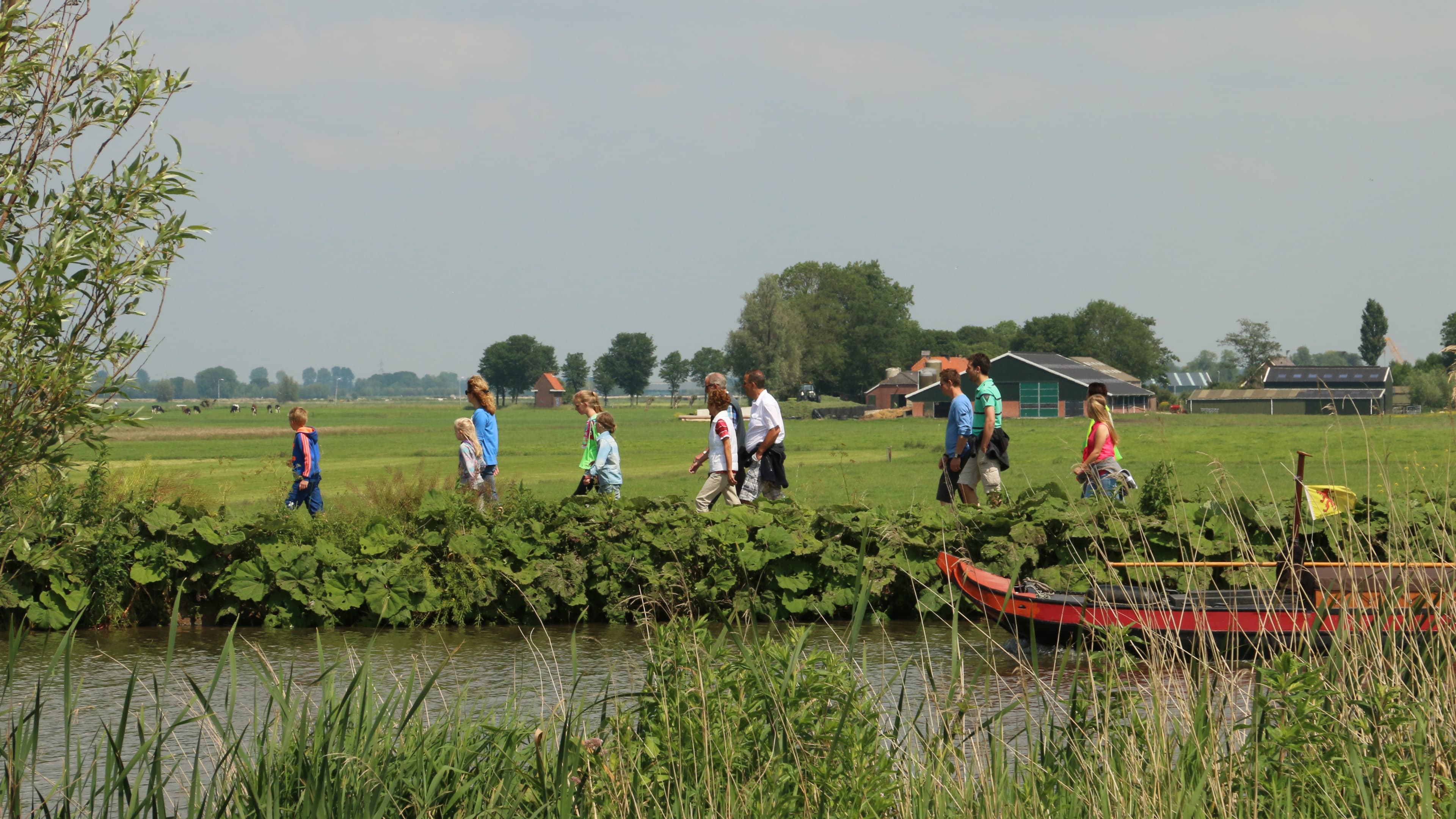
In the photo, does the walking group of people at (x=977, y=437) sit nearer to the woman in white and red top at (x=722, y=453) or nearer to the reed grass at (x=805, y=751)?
the woman in white and red top at (x=722, y=453)

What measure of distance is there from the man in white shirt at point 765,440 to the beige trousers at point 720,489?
328mm

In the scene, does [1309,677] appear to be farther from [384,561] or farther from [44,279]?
[384,561]

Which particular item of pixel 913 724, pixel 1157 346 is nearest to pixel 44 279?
pixel 913 724

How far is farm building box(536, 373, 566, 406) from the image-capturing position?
164500 mm

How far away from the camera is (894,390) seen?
119 metres

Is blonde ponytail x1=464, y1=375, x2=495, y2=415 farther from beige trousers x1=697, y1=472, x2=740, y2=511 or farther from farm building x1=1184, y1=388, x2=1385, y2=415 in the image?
farm building x1=1184, y1=388, x2=1385, y2=415

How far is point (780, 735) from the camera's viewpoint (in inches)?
165

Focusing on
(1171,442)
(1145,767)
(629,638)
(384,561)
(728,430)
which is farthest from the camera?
(1171,442)

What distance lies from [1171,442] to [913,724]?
122 ft

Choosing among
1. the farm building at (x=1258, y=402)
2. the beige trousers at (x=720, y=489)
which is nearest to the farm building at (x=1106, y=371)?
the farm building at (x=1258, y=402)

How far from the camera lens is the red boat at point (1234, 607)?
488 cm

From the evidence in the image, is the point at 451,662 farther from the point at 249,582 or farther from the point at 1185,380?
the point at 1185,380

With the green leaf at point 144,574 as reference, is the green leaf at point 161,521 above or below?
above

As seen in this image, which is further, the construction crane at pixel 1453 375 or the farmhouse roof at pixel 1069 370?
the farmhouse roof at pixel 1069 370
